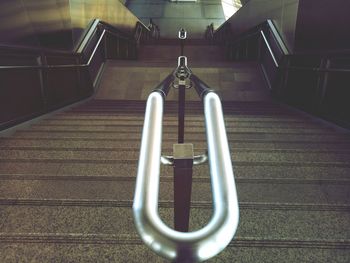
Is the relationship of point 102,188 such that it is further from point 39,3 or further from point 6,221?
point 39,3

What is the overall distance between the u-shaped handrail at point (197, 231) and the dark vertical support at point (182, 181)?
0.06 metres

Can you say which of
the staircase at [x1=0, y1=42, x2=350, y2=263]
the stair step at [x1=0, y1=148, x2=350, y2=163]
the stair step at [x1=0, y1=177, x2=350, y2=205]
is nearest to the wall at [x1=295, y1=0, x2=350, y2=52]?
the staircase at [x1=0, y1=42, x2=350, y2=263]

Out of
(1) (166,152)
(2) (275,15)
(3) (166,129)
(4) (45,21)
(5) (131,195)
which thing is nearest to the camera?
(5) (131,195)

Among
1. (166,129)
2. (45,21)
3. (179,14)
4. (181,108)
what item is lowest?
(166,129)

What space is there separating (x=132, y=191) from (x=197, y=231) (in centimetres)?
143

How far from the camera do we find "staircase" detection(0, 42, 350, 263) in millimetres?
1420

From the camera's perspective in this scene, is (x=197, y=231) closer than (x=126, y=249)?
Yes

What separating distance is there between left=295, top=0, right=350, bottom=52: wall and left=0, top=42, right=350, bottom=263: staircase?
3.46 feet

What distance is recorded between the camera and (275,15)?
6094 mm

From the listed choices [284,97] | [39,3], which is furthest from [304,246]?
[39,3]

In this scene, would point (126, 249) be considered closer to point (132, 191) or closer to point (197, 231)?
point (132, 191)

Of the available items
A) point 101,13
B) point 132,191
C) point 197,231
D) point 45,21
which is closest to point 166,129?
point 132,191

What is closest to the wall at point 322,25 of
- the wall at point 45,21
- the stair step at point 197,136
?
the stair step at point 197,136

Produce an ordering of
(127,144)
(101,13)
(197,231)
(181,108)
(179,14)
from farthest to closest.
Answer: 1. (179,14)
2. (101,13)
3. (127,144)
4. (181,108)
5. (197,231)
